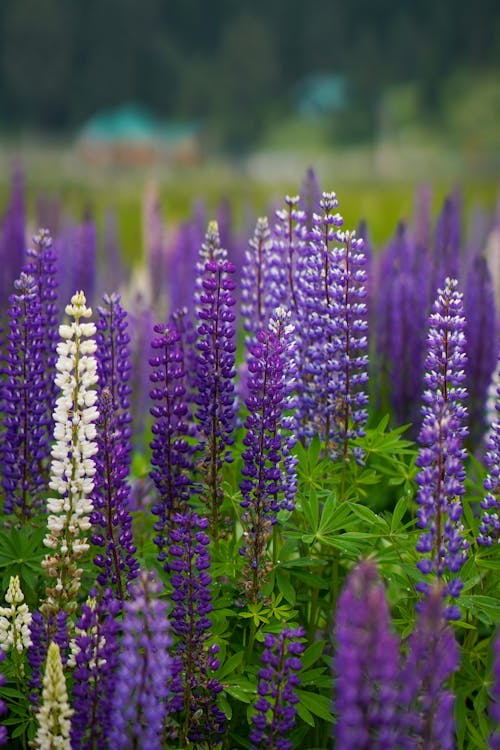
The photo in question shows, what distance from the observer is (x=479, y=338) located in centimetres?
421

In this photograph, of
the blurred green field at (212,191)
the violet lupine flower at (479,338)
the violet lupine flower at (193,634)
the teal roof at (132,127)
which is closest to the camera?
the violet lupine flower at (193,634)

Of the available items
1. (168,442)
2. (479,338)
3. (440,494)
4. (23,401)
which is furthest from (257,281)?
(479,338)

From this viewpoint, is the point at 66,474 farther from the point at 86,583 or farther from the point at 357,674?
the point at 357,674

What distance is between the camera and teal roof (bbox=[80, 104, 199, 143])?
72.9m

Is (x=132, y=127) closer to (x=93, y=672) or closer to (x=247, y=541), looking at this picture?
(x=247, y=541)

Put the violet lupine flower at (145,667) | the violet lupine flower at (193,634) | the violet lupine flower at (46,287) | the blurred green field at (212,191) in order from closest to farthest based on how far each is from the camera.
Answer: the violet lupine flower at (145,667)
the violet lupine flower at (193,634)
the violet lupine flower at (46,287)
the blurred green field at (212,191)

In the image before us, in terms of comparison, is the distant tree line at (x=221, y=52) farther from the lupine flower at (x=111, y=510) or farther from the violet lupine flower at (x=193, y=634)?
the violet lupine flower at (x=193, y=634)

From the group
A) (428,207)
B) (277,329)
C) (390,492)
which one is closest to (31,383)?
(277,329)

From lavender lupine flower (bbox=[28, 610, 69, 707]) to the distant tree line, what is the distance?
70.8 m

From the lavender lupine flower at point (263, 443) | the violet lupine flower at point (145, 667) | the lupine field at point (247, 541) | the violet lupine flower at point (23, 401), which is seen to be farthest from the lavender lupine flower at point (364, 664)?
the violet lupine flower at point (23, 401)

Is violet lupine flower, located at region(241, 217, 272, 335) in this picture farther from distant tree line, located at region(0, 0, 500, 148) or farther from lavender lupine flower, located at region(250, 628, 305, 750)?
distant tree line, located at region(0, 0, 500, 148)

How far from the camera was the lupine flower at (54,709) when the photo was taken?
74.7 inches

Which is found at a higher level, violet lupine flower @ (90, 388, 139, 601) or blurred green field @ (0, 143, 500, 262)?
blurred green field @ (0, 143, 500, 262)

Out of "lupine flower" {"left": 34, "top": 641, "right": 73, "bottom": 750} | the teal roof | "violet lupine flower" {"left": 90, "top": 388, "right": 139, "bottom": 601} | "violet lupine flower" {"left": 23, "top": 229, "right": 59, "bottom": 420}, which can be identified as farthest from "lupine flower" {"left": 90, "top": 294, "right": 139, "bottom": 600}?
the teal roof
